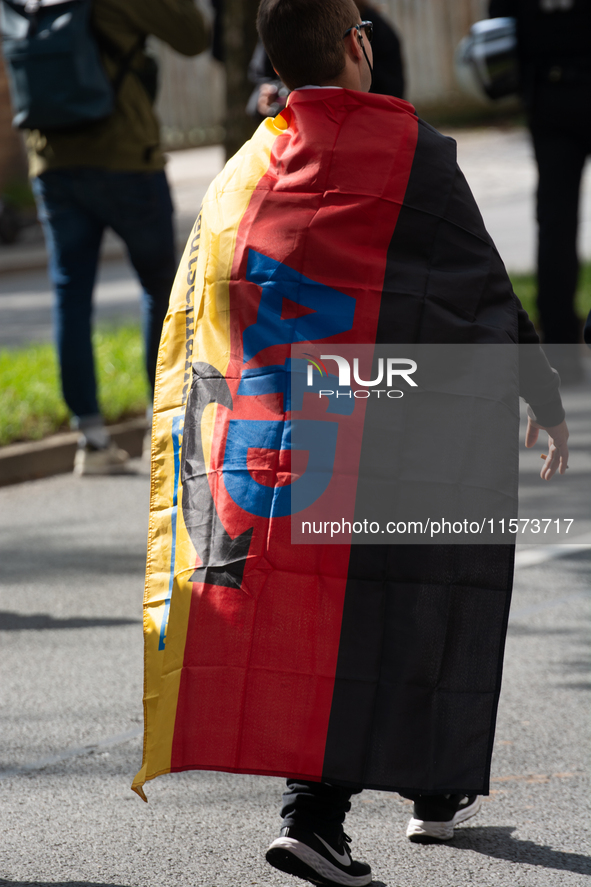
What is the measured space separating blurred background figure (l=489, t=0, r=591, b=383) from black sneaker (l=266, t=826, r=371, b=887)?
15.4 feet

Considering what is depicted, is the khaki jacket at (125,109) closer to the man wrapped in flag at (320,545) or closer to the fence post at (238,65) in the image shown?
the fence post at (238,65)

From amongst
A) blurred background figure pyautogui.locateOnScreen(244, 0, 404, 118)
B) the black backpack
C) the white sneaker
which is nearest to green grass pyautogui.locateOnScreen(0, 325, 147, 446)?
the white sneaker

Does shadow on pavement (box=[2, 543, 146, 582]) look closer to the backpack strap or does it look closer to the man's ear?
the backpack strap

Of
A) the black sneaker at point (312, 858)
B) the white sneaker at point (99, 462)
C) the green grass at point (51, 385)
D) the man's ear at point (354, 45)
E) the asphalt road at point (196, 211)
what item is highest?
the man's ear at point (354, 45)

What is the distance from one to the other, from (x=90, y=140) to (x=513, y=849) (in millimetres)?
3761

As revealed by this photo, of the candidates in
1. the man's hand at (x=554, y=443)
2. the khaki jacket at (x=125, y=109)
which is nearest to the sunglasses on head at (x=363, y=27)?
the man's hand at (x=554, y=443)

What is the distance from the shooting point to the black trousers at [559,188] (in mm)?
6312

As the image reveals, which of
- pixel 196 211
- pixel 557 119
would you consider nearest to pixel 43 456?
pixel 557 119

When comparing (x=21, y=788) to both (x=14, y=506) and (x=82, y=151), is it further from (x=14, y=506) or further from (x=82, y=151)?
(x=82, y=151)

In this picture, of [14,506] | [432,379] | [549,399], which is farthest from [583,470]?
[432,379]

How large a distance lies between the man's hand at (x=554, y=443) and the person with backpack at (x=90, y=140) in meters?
3.18

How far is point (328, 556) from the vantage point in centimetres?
231

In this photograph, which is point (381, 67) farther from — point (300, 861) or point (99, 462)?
point (300, 861)

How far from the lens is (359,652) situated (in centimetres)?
231
